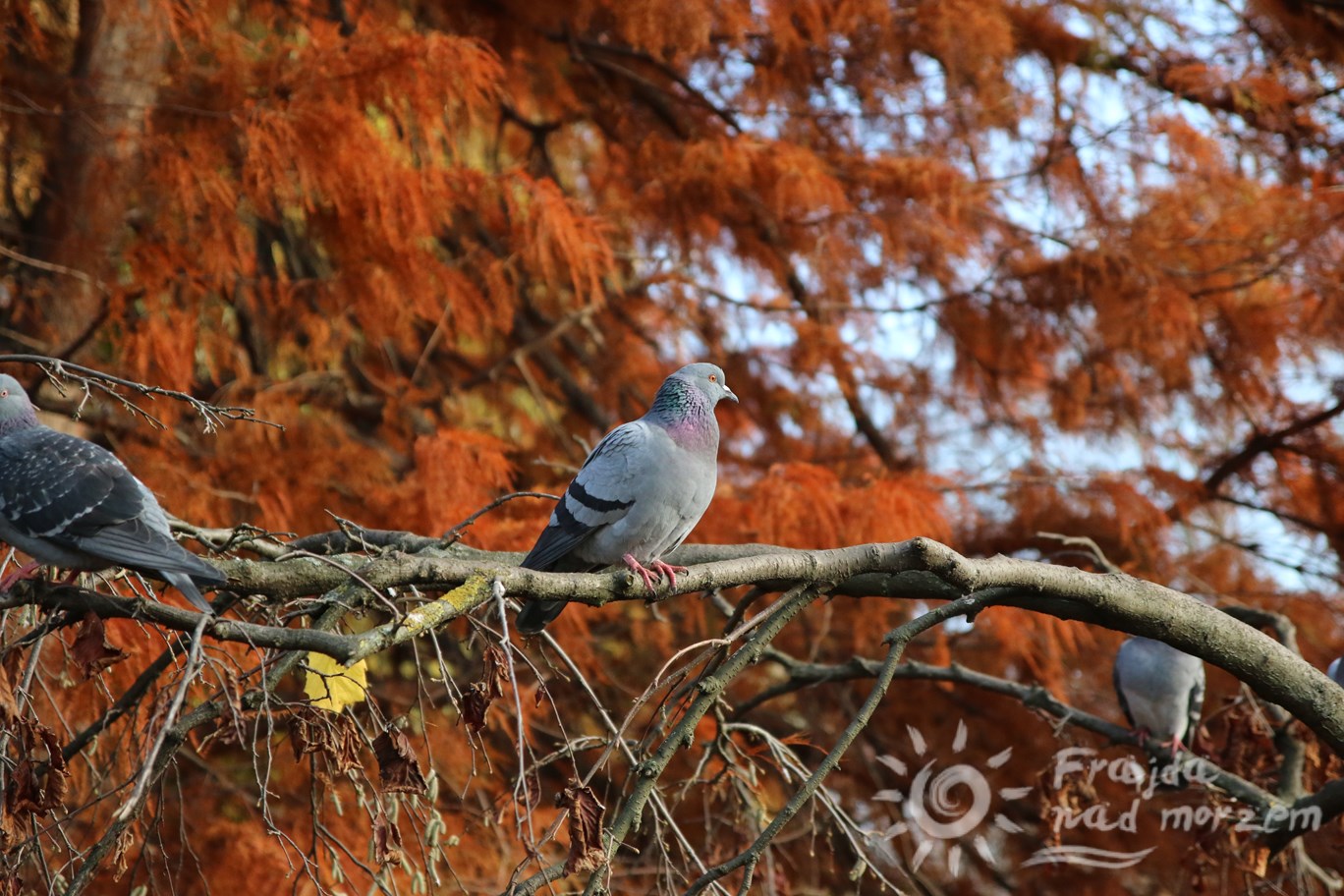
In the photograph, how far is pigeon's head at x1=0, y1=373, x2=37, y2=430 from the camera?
3.60 m

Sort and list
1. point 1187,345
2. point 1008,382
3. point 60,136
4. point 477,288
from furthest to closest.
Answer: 1. point 1008,382
2. point 1187,345
3. point 477,288
4. point 60,136

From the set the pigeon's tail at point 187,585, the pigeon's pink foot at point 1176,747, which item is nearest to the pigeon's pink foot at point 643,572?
the pigeon's tail at point 187,585

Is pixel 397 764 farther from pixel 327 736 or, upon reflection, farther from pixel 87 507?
pixel 87 507

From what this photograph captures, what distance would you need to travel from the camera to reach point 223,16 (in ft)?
20.5

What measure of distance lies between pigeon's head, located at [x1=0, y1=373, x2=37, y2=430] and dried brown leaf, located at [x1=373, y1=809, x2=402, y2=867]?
1.80m

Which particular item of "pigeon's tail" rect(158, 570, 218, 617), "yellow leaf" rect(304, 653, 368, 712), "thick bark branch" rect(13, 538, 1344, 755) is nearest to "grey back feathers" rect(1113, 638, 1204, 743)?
"thick bark branch" rect(13, 538, 1344, 755)

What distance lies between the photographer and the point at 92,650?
8.59ft

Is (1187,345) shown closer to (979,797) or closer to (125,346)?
(979,797)

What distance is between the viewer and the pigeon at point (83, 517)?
287 centimetres

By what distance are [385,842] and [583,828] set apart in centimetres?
55

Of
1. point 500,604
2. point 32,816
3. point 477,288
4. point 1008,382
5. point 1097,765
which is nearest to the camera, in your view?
point 500,604

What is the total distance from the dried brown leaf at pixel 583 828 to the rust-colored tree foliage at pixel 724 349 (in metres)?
1.14

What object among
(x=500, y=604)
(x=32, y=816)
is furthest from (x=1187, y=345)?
(x=32, y=816)

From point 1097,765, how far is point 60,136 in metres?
5.89
